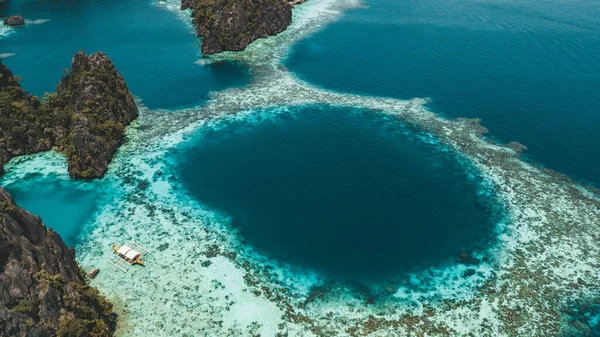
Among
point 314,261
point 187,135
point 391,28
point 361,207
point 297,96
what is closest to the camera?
point 314,261

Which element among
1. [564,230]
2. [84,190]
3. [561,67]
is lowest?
[84,190]

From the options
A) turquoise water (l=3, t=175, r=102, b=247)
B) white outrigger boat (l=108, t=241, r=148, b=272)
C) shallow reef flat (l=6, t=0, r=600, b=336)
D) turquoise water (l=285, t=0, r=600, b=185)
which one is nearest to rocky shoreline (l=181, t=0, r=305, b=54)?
turquoise water (l=285, t=0, r=600, b=185)

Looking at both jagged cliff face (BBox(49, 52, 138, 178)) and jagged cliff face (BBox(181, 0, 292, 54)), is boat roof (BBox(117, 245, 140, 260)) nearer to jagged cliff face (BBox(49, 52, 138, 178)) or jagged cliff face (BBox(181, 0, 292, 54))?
jagged cliff face (BBox(49, 52, 138, 178))

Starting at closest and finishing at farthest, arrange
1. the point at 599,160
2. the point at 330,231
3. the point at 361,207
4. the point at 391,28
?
the point at 330,231, the point at 361,207, the point at 599,160, the point at 391,28

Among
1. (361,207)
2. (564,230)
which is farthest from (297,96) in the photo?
(564,230)

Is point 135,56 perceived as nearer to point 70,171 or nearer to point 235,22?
point 235,22

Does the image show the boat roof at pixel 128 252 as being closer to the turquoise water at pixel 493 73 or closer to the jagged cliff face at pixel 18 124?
the jagged cliff face at pixel 18 124

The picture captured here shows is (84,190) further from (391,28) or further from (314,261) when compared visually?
(391,28)
